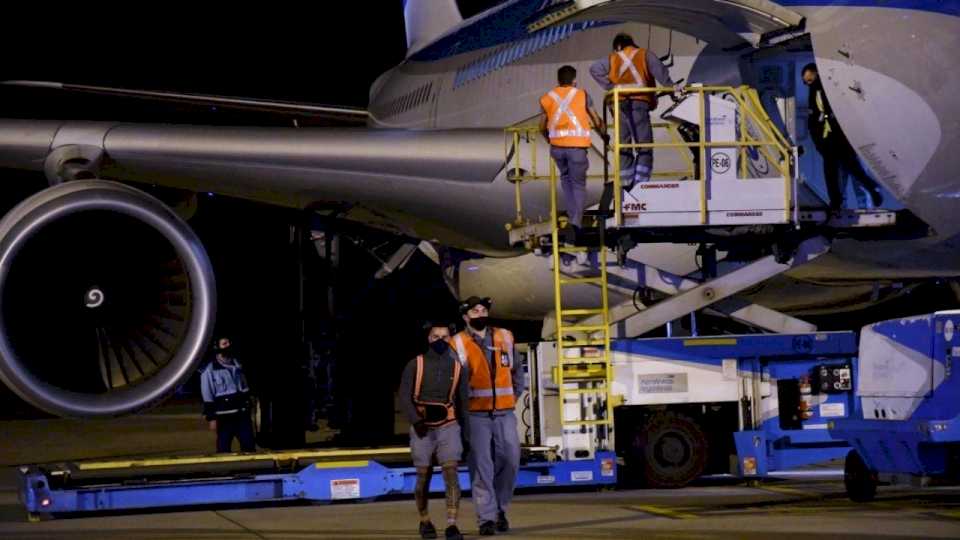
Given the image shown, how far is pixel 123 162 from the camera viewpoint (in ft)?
42.9

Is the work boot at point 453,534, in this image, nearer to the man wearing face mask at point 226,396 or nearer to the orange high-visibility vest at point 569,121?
the orange high-visibility vest at point 569,121

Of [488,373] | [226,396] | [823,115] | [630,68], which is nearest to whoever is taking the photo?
[488,373]

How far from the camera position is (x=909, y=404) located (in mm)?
9180

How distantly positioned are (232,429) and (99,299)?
224 centimetres

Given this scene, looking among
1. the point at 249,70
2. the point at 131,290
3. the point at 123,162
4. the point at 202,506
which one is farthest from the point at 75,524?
the point at 249,70

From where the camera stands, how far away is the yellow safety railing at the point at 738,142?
1025 cm

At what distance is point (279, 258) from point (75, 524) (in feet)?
28.8

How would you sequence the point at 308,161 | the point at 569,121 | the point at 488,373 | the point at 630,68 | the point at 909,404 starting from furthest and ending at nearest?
1. the point at 308,161
2. the point at 630,68
3. the point at 569,121
4. the point at 909,404
5. the point at 488,373

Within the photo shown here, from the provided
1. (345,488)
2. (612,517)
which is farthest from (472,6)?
(612,517)

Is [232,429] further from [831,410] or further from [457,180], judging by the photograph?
[831,410]

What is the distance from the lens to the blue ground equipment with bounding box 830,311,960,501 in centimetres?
885

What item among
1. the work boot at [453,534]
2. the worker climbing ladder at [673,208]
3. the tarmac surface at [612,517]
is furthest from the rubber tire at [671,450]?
the work boot at [453,534]

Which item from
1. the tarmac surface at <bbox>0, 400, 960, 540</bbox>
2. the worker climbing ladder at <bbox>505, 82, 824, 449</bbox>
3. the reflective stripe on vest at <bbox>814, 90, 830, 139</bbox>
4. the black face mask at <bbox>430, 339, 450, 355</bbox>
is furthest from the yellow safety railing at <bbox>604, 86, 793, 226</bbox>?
the black face mask at <bbox>430, 339, 450, 355</bbox>

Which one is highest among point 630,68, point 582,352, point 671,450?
point 630,68
